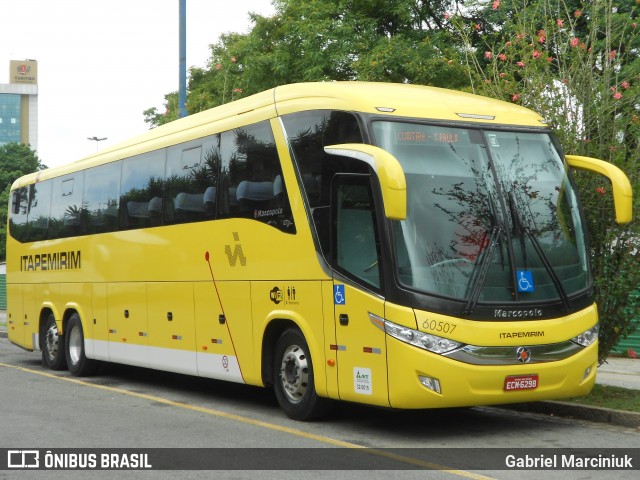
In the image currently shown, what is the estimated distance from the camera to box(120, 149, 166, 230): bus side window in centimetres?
1434

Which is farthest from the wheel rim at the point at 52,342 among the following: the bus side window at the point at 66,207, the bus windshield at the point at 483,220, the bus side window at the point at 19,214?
the bus windshield at the point at 483,220

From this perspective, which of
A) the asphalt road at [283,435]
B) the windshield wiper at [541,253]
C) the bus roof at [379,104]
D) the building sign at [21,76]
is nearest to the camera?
the asphalt road at [283,435]

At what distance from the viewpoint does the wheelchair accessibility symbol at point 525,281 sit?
9.65 m

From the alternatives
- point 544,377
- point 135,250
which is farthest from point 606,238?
point 135,250

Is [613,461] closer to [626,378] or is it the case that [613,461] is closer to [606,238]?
[606,238]

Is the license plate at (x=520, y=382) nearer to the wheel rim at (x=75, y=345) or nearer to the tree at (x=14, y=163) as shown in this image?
the wheel rim at (x=75, y=345)

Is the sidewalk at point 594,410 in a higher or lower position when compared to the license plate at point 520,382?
lower

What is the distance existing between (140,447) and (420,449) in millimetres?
2541

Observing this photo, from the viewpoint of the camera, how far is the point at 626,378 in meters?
14.4

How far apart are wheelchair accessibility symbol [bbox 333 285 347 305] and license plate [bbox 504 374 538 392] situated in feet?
5.75

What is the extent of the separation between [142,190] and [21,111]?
628 ft

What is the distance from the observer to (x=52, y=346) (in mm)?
18172

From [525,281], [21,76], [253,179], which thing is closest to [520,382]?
[525,281]

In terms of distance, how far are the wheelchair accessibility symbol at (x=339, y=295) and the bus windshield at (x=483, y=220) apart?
88 cm
